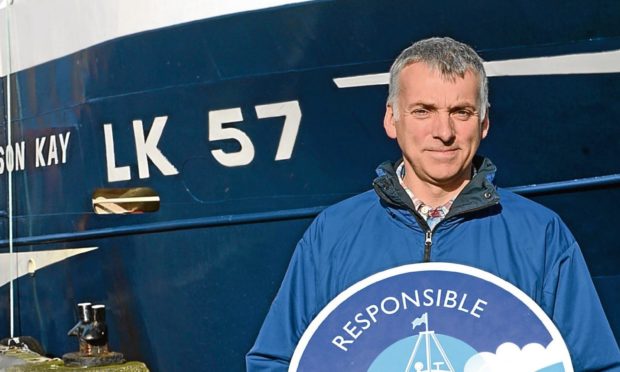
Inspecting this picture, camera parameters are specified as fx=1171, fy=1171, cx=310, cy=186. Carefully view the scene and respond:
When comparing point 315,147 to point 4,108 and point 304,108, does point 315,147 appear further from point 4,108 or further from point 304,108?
point 4,108

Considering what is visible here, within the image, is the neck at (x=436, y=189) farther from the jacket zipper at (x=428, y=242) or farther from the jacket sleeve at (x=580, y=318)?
the jacket sleeve at (x=580, y=318)

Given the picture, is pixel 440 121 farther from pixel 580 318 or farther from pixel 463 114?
pixel 580 318

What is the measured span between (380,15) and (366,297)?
163cm

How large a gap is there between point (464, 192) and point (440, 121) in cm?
16

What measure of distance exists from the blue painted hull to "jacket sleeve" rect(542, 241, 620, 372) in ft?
4.54

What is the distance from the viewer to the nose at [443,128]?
241 centimetres

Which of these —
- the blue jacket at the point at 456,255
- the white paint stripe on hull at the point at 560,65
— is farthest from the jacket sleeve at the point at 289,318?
the white paint stripe on hull at the point at 560,65

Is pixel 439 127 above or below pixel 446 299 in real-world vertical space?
above

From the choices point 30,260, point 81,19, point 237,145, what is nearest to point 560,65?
point 237,145

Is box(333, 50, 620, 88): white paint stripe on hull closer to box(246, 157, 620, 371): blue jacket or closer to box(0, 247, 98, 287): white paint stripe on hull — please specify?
box(246, 157, 620, 371): blue jacket

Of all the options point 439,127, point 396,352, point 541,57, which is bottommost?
point 396,352

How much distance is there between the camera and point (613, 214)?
366 cm

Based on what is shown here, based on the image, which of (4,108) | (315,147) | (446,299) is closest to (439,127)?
(446,299)

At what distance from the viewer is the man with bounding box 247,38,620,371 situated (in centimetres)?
238
